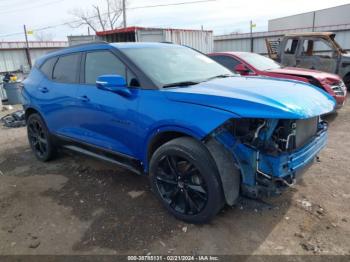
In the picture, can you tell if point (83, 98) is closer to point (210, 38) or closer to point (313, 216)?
point (313, 216)

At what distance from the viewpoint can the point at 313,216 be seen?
3125mm

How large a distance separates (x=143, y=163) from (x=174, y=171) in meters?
0.49

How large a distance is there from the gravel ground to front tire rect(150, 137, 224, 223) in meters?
0.18

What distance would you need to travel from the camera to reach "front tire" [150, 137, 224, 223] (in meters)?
2.75

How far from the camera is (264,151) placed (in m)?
2.61

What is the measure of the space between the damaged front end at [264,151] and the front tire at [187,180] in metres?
0.24

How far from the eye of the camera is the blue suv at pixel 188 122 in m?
2.63

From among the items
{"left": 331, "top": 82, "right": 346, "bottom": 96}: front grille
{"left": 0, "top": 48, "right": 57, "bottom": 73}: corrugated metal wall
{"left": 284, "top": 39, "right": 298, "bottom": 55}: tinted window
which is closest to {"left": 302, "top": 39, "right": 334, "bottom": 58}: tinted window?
{"left": 284, "top": 39, "right": 298, "bottom": 55}: tinted window

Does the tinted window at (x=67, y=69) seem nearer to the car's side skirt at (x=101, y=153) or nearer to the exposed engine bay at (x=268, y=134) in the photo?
the car's side skirt at (x=101, y=153)

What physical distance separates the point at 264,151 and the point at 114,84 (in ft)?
5.41

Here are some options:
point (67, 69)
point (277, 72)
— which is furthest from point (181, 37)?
point (67, 69)

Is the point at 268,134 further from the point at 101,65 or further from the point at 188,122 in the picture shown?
the point at 101,65

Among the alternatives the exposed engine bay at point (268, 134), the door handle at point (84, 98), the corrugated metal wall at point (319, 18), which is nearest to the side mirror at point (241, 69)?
the door handle at point (84, 98)

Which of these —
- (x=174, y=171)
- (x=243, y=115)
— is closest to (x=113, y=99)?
(x=174, y=171)
